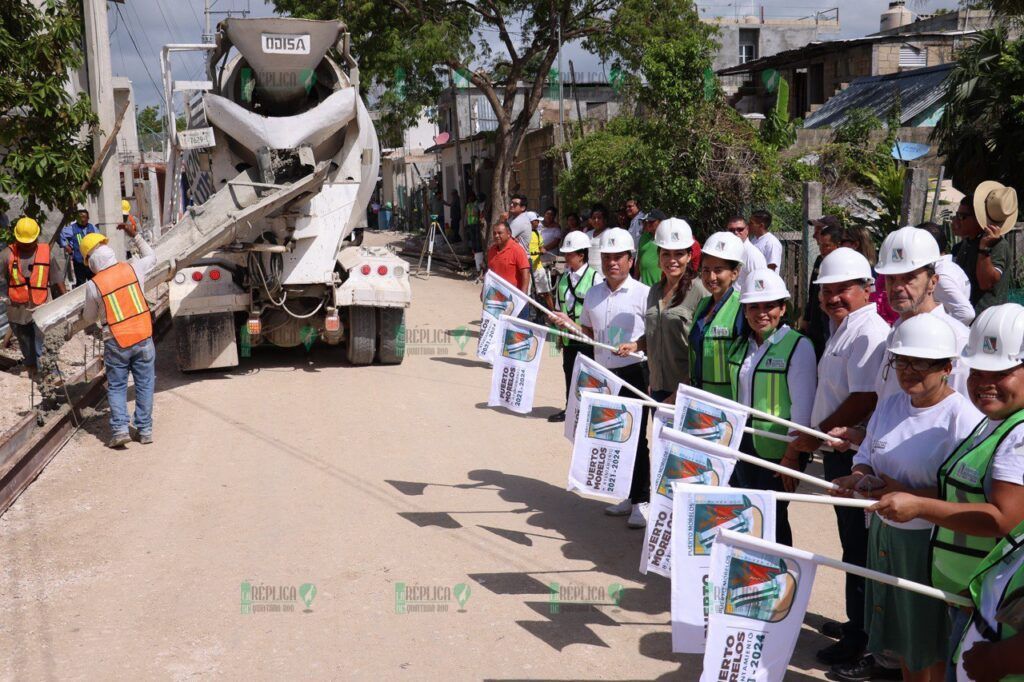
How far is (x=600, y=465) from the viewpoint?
5.77 m

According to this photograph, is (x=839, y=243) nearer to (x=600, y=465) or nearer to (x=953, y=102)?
(x=600, y=465)

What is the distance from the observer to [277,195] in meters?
10.6

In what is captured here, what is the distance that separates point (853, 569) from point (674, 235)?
3.19 meters

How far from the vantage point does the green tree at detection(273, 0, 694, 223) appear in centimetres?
2120

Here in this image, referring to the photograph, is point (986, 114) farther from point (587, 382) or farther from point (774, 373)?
point (774, 373)

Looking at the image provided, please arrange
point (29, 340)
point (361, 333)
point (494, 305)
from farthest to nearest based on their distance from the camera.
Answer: point (361, 333), point (29, 340), point (494, 305)

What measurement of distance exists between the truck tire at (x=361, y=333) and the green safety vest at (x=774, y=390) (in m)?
7.68

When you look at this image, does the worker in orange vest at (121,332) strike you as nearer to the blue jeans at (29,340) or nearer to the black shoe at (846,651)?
the blue jeans at (29,340)

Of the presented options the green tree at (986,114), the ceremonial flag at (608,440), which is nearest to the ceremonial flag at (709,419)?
the ceremonial flag at (608,440)

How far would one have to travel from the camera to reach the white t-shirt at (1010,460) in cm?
313

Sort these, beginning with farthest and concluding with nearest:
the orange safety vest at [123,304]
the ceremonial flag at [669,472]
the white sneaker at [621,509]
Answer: the orange safety vest at [123,304]
the white sneaker at [621,509]
the ceremonial flag at [669,472]

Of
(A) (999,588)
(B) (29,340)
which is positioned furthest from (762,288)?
(B) (29,340)

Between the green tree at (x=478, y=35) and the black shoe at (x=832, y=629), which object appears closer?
the black shoe at (x=832, y=629)

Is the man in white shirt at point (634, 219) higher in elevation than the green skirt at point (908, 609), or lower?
higher
